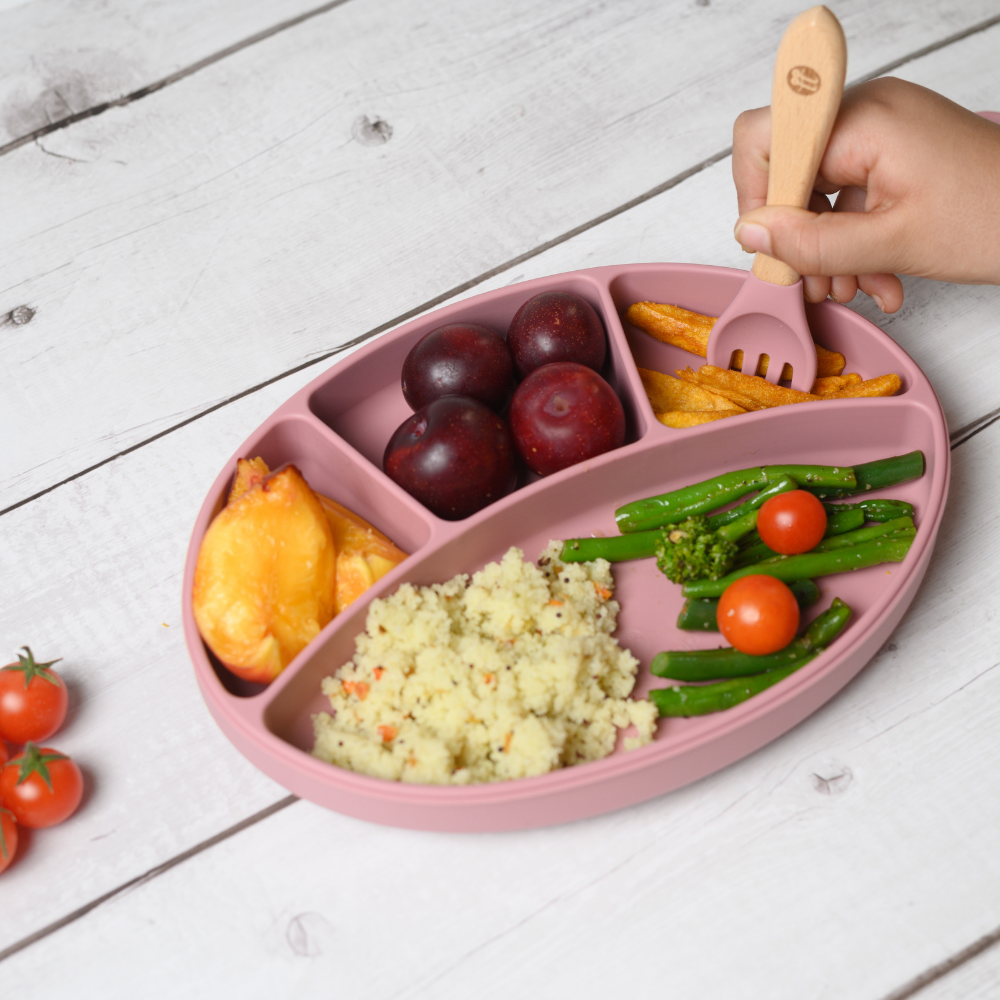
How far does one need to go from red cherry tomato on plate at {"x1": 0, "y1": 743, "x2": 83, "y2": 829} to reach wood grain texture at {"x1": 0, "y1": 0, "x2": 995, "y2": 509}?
742 mm

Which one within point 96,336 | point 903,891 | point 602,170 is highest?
point 602,170

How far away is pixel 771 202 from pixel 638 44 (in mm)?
1236

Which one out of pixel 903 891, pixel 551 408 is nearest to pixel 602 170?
pixel 551 408

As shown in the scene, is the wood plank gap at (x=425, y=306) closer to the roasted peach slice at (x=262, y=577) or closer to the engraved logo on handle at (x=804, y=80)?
the roasted peach slice at (x=262, y=577)

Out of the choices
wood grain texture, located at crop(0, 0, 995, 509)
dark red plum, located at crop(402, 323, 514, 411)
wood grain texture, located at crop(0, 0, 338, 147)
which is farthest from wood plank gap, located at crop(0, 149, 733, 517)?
wood grain texture, located at crop(0, 0, 338, 147)

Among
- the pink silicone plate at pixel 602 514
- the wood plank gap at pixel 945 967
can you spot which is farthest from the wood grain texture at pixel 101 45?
the wood plank gap at pixel 945 967

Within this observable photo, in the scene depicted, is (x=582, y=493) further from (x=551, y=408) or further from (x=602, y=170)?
(x=602, y=170)

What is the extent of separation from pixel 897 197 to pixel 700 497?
2.33 ft

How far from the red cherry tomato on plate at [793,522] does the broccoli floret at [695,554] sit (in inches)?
3.1

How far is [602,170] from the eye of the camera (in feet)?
8.56

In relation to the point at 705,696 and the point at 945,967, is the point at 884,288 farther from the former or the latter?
the point at 945,967

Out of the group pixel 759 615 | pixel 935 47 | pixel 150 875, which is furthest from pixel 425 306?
pixel 935 47

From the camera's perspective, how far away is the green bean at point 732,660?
1.74 metres

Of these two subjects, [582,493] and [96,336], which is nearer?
[582,493]
